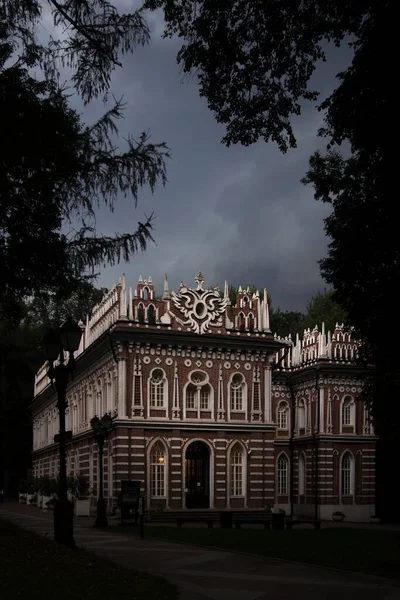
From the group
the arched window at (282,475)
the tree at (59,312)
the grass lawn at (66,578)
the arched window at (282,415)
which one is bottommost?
the arched window at (282,475)

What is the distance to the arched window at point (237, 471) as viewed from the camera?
45156 millimetres

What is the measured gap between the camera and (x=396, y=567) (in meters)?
16.6

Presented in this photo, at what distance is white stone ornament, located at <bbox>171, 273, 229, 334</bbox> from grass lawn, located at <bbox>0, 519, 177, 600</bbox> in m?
28.8

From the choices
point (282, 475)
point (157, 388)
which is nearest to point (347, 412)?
point (282, 475)

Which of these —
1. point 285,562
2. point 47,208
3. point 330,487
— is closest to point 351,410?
point 330,487

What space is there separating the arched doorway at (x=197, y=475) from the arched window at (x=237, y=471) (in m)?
1.41

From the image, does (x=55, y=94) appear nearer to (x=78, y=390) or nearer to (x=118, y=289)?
(x=118, y=289)

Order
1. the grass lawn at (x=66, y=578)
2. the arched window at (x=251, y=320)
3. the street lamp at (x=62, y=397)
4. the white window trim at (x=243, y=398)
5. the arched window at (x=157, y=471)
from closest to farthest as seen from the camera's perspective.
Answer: the grass lawn at (x=66, y=578) < the street lamp at (x=62, y=397) < the arched window at (x=157, y=471) < the white window trim at (x=243, y=398) < the arched window at (x=251, y=320)

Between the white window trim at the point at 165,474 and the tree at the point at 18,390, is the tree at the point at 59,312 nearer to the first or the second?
the tree at the point at 18,390

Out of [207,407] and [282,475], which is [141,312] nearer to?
[207,407]

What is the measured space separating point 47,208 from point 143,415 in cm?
2771

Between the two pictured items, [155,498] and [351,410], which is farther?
[351,410]

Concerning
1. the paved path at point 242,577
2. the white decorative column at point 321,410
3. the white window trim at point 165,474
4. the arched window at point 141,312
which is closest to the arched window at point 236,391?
the white window trim at point 165,474

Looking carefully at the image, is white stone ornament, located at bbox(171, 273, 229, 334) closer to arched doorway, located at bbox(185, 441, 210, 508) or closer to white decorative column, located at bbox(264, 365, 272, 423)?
white decorative column, located at bbox(264, 365, 272, 423)
